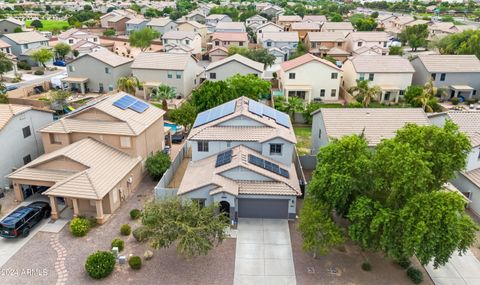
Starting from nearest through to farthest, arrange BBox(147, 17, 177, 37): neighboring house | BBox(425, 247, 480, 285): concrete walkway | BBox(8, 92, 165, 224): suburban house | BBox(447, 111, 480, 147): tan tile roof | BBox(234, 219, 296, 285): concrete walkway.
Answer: BBox(234, 219, 296, 285): concrete walkway, BBox(425, 247, 480, 285): concrete walkway, BBox(8, 92, 165, 224): suburban house, BBox(447, 111, 480, 147): tan tile roof, BBox(147, 17, 177, 37): neighboring house

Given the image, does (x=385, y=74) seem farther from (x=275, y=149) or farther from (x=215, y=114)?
(x=275, y=149)

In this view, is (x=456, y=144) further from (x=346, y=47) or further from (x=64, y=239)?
(x=346, y=47)

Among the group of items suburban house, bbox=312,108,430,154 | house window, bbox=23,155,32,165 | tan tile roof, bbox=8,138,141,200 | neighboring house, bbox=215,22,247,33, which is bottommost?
house window, bbox=23,155,32,165

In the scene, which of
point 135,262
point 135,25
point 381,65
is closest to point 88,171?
point 135,262

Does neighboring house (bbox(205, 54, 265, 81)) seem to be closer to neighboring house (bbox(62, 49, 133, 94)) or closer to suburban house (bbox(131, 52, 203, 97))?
suburban house (bbox(131, 52, 203, 97))

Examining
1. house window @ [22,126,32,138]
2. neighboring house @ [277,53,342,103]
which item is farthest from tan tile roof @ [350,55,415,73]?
house window @ [22,126,32,138]

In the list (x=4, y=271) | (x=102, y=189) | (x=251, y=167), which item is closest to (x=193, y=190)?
(x=251, y=167)

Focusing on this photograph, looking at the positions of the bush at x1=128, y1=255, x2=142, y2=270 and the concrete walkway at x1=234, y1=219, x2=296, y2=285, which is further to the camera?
the bush at x1=128, y1=255, x2=142, y2=270
